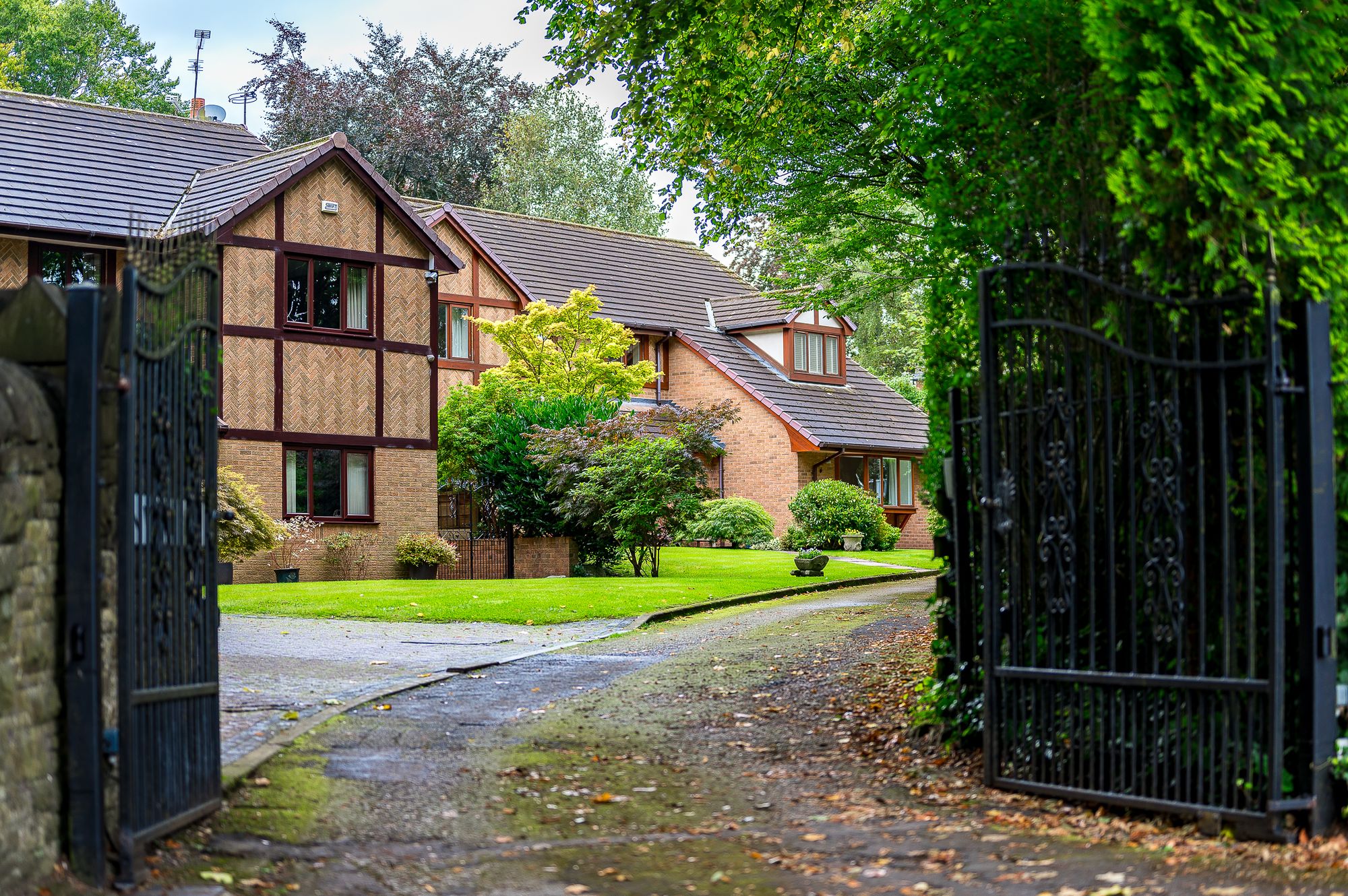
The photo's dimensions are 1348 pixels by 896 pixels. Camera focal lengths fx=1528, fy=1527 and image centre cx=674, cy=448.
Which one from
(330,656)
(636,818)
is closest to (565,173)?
(330,656)

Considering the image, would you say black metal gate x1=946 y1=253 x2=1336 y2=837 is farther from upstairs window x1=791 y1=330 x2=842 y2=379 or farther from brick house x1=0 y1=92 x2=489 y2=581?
upstairs window x1=791 y1=330 x2=842 y2=379

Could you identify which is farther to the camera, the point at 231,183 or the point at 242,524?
the point at 231,183

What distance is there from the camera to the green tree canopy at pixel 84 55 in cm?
5478

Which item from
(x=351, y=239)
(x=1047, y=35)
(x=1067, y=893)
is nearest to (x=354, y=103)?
(x=351, y=239)

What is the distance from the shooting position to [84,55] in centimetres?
5659

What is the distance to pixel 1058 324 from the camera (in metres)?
7.54

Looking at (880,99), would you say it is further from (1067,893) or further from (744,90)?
(1067,893)

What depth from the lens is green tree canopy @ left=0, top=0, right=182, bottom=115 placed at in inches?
2157

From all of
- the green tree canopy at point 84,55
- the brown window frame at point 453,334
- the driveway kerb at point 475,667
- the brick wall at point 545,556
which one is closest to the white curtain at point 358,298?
the brick wall at point 545,556

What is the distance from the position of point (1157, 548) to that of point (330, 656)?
8809 mm

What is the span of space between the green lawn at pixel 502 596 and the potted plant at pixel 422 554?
351 centimetres

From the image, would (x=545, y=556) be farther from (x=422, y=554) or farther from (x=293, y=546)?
(x=293, y=546)

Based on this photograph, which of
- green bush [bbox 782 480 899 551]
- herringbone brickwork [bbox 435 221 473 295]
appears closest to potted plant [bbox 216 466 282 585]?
herringbone brickwork [bbox 435 221 473 295]

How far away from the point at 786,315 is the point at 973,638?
32270 mm
